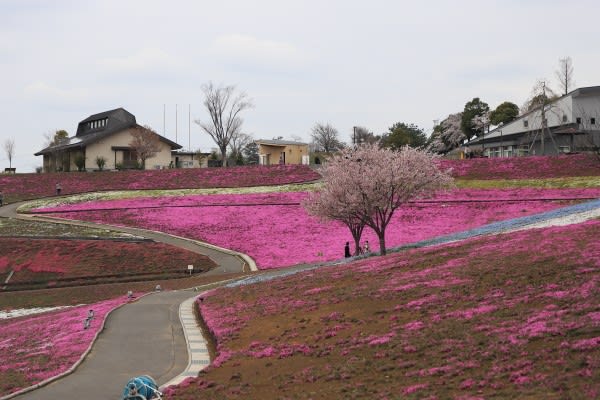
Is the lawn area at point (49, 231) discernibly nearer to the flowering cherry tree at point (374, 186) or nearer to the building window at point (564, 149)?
the flowering cherry tree at point (374, 186)

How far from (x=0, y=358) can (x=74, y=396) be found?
7673 mm

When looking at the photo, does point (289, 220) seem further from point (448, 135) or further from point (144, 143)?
point (448, 135)

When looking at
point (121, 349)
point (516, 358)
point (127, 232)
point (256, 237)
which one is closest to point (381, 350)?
point (516, 358)

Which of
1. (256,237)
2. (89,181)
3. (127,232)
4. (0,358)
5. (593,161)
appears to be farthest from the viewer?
(89,181)

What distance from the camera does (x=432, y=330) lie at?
18516mm

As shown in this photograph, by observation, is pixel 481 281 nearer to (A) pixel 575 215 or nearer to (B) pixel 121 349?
(B) pixel 121 349

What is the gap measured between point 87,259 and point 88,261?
14.9 inches

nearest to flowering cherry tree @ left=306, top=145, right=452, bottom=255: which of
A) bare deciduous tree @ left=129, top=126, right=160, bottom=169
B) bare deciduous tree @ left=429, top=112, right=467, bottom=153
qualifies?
bare deciduous tree @ left=129, top=126, right=160, bottom=169

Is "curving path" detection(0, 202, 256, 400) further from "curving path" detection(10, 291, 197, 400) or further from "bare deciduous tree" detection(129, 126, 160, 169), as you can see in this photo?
"bare deciduous tree" detection(129, 126, 160, 169)

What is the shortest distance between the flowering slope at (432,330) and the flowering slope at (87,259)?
67.4 ft

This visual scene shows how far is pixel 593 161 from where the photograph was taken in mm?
65750

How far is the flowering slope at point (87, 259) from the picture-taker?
47.4 metres

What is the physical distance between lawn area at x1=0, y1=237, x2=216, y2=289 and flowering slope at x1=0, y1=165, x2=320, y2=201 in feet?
94.2

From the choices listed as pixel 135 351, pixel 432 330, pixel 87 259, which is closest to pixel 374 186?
pixel 135 351
